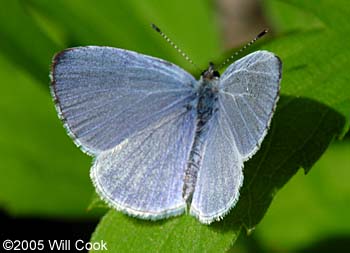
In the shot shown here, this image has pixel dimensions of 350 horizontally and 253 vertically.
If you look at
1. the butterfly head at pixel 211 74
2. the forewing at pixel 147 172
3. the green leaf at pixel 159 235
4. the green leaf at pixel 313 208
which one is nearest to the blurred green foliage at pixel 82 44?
the green leaf at pixel 313 208

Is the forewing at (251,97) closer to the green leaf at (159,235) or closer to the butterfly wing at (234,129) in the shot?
the butterfly wing at (234,129)

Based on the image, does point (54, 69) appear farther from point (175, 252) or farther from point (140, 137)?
point (175, 252)

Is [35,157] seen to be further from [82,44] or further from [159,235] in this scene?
[159,235]

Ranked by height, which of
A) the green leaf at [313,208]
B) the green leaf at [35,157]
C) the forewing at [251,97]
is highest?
the forewing at [251,97]

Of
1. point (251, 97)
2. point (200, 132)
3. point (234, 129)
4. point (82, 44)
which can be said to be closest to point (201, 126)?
point (200, 132)

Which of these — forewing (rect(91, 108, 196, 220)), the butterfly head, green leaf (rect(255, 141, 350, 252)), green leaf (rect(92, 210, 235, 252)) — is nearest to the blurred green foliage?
green leaf (rect(255, 141, 350, 252))

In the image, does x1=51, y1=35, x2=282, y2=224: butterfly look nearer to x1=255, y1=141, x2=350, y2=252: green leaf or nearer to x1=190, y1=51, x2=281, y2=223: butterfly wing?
x1=190, y1=51, x2=281, y2=223: butterfly wing
